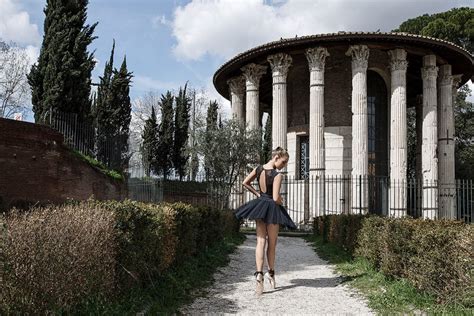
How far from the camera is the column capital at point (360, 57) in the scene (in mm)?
22594

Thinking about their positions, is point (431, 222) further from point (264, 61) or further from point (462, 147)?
point (462, 147)

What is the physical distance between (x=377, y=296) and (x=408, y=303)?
1.94 ft

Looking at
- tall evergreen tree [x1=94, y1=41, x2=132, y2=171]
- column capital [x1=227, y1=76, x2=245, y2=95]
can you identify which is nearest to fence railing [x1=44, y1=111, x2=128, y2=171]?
tall evergreen tree [x1=94, y1=41, x2=132, y2=171]

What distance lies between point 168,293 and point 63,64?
16.9 meters

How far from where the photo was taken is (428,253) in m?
5.64

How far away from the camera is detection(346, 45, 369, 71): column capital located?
74.1 ft

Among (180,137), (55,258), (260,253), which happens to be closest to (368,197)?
(260,253)

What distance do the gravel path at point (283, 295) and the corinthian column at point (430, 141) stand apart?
14627 mm

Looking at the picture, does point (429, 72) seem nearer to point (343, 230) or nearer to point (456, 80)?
point (456, 80)

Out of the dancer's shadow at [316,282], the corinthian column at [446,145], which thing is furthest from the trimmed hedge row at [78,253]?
the corinthian column at [446,145]

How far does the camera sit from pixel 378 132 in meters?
24.7

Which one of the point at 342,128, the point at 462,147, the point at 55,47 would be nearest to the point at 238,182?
the point at 342,128

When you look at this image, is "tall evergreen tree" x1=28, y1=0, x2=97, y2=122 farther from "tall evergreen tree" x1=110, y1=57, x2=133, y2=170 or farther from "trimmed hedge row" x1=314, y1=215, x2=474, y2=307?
"trimmed hedge row" x1=314, y1=215, x2=474, y2=307

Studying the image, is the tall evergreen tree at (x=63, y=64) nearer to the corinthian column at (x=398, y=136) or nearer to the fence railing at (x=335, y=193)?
the fence railing at (x=335, y=193)
